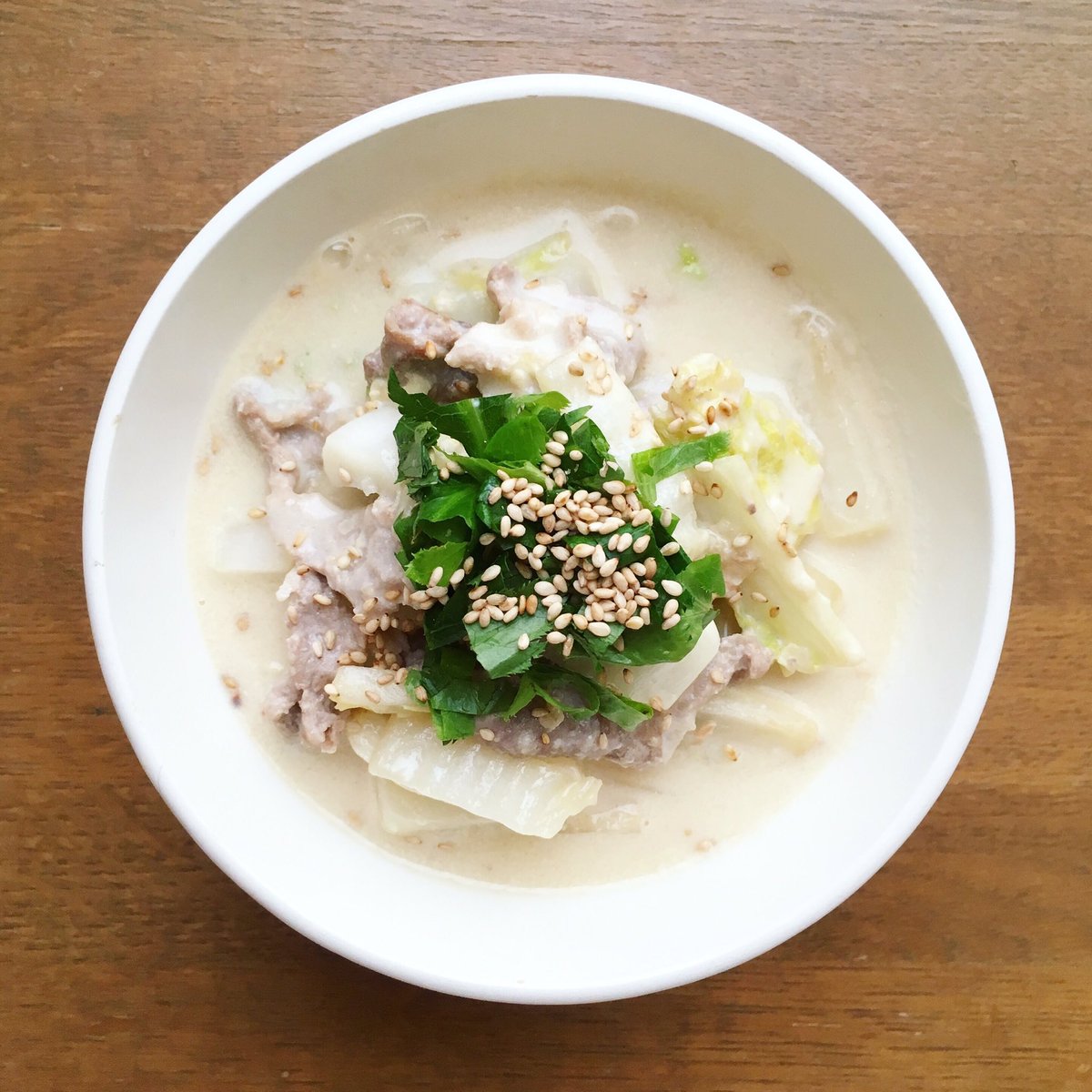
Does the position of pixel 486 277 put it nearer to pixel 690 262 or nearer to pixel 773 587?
pixel 690 262

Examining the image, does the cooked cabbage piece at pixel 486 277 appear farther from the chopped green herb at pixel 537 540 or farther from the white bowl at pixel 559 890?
the chopped green herb at pixel 537 540

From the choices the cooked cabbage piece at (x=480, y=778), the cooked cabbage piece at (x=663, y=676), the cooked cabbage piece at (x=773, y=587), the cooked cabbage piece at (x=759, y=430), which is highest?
the cooked cabbage piece at (x=759, y=430)

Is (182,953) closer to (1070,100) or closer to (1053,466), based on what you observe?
(1053,466)

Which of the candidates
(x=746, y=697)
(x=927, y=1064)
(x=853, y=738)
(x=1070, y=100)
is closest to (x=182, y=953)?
(x=746, y=697)

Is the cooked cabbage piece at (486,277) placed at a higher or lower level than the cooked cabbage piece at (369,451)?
higher

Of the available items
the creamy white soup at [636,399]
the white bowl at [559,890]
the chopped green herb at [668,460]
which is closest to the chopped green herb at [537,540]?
the chopped green herb at [668,460]

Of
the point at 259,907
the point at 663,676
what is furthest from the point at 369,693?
the point at 259,907

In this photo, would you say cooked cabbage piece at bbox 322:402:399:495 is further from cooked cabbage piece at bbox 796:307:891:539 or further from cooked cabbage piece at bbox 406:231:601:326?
cooked cabbage piece at bbox 796:307:891:539
